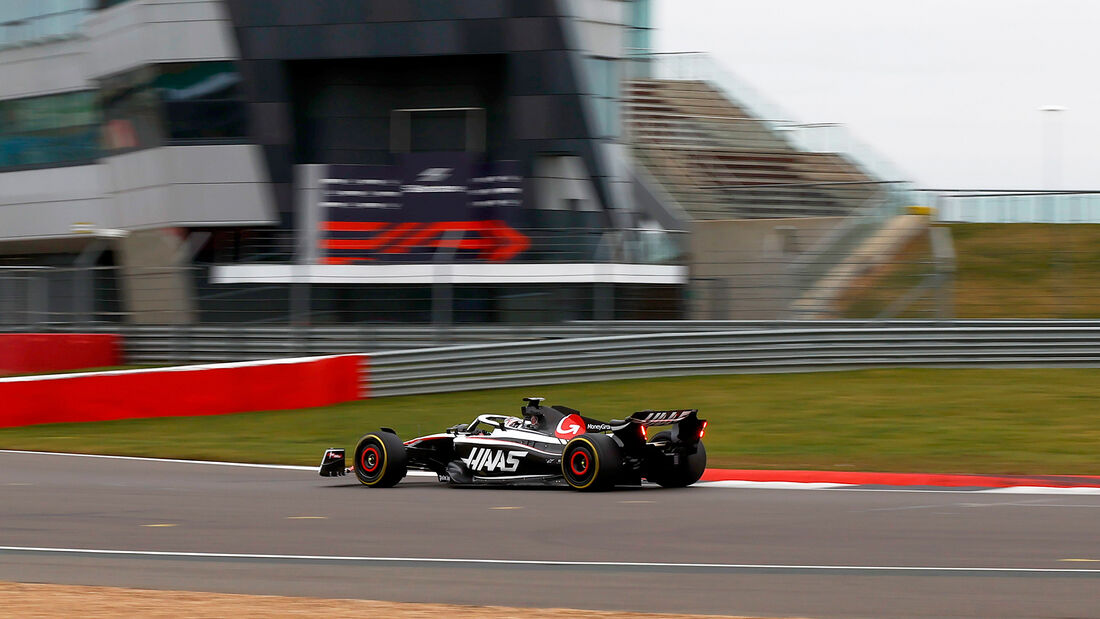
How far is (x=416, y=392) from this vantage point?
20609 millimetres

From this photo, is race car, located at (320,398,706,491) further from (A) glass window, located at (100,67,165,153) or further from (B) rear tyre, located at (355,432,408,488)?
(A) glass window, located at (100,67,165,153)

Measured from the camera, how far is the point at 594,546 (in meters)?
7.66

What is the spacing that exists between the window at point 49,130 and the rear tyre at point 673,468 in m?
28.0

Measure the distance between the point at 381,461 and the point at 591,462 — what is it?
1.93 metres

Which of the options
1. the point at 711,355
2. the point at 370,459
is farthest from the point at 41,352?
the point at 370,459

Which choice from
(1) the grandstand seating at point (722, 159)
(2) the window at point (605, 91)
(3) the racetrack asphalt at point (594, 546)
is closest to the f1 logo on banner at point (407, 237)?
(2) the window at point (605, 91)

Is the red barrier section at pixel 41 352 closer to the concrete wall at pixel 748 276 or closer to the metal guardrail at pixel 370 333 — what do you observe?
the metal guardrail at pixel 370 333

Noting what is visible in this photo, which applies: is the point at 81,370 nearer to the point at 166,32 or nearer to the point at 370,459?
the point at 166,32

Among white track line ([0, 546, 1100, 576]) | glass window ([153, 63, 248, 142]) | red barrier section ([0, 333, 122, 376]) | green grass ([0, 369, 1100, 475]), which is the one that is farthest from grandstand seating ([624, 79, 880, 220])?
white track line ([0, 546, 1100, 576])

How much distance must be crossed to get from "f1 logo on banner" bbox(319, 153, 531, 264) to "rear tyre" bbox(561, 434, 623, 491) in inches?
671

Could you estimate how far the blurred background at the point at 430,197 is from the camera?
22.1m

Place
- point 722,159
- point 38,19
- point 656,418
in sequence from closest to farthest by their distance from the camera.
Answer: point 656,418
point 722,159
point 38,19

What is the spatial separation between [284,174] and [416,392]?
12019 mm

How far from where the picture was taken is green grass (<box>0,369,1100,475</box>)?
13648 millimetres
